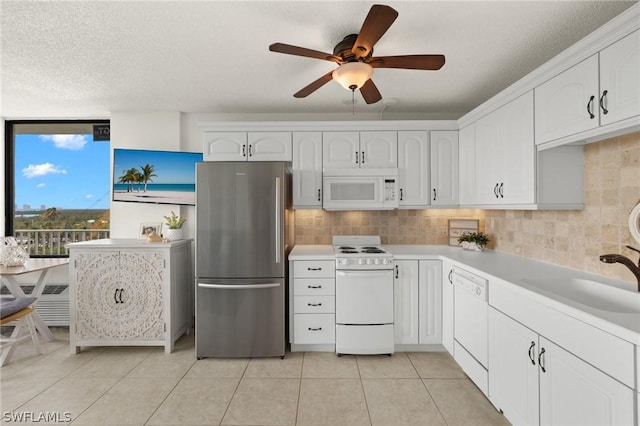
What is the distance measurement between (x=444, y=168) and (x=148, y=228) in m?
3.36

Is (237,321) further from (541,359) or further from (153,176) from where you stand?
(541,359)

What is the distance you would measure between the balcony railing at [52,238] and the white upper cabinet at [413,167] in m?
3.59

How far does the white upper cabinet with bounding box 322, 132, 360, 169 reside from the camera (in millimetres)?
3121

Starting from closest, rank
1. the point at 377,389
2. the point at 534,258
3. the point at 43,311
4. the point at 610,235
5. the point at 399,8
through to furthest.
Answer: the point at 399,8
the point at 610,235
the point at 377,389
the point at 534,258
the point at 43,311

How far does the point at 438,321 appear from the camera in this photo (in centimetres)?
280

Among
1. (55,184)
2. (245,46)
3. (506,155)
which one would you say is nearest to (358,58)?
(245,46)

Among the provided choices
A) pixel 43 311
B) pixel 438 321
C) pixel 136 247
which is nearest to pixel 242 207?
pixel 136 247

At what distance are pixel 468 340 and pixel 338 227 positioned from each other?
169cm

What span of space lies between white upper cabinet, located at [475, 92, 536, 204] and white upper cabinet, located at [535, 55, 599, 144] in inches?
Result: 4.3

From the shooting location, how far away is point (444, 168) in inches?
123

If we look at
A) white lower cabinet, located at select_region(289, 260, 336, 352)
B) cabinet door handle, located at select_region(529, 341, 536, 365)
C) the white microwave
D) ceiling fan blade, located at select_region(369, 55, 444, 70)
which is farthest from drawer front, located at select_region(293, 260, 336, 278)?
ceiling fan blade, located at select_region(369, 55, 444, 70)

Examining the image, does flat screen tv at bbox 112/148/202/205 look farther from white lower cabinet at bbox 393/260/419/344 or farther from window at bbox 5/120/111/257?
white lower cabinet at bbox 393/260/419/344

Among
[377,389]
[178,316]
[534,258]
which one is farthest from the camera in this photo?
[178,316]

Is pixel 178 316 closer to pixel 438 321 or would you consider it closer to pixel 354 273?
pixel 354 273
